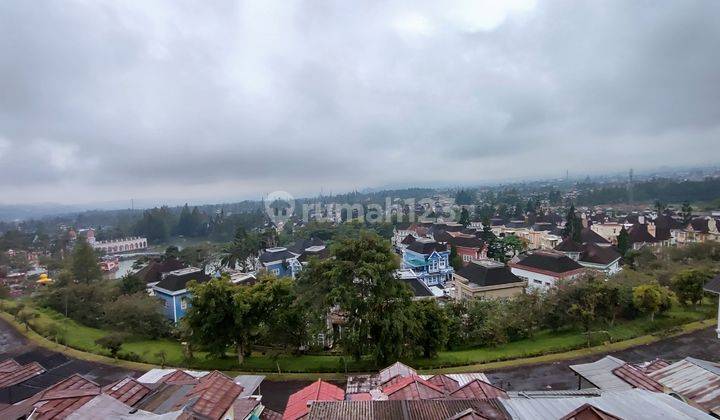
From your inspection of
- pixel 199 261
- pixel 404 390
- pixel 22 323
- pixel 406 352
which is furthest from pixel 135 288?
pixel 404 390

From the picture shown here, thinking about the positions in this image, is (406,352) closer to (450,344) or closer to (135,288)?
(450,344)

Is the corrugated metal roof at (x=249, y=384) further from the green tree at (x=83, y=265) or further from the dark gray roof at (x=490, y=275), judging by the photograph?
the green tree at (x=83, y=265)

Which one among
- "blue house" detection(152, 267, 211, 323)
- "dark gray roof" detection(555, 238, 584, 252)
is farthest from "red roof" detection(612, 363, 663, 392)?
"dark gray roof" detection(555, 238, 584, 252)

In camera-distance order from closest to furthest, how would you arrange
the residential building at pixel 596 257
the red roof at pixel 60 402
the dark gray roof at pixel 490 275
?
the red roof at pixel 60 402 → the dark gray roof at pixel 490 275 → the residential building at pixel 596 257

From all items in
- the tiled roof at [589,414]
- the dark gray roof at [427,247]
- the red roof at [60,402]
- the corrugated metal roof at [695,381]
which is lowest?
the dark gray roof at [427,247]

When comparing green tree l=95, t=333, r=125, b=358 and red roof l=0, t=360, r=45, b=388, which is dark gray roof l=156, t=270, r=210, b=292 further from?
red roof l=0, t=360, r=45, b=388

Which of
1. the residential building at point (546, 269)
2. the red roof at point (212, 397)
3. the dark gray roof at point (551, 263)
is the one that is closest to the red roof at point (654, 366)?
the red roof at point (212, 397)

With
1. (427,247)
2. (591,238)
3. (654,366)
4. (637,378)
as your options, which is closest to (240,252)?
(427,247)

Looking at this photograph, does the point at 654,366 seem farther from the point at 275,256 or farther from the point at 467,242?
the point at 275,256
